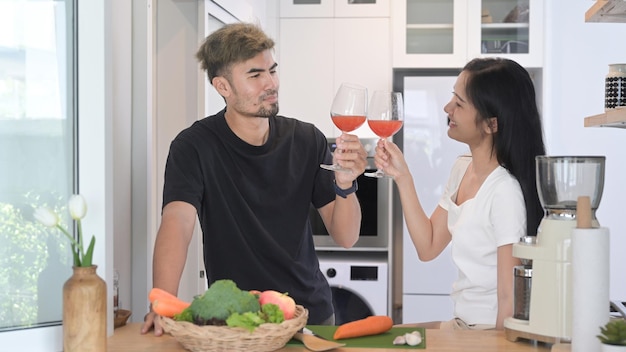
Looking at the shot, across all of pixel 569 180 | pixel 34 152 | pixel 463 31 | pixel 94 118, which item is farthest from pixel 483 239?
pixel 463 31

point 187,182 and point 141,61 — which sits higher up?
point 141,61

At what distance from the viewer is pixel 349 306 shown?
4.76m

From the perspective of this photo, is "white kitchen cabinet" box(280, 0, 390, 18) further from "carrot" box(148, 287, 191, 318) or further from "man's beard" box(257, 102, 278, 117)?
"carrot" box(148, 287, 191, 318)

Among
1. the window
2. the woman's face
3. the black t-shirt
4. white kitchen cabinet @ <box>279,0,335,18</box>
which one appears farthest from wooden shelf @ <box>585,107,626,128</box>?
white kitchen cabinet @ <box>279,0,335,18</box>

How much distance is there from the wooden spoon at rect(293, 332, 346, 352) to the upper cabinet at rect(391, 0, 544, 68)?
3243 mm

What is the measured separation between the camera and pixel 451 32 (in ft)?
16.1

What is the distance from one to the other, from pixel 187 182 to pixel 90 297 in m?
0.79

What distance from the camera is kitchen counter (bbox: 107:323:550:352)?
180cm

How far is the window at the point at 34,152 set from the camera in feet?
5.82

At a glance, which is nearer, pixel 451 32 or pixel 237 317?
pixel 237 317

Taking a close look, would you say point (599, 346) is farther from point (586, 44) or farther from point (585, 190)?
point (586, 44)

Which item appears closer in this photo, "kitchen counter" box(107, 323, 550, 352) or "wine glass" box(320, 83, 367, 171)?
"kitchen counter" box(107, 323, 550, 352)

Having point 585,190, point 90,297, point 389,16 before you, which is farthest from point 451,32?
point 90,297

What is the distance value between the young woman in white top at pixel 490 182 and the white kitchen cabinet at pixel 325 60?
248cm
